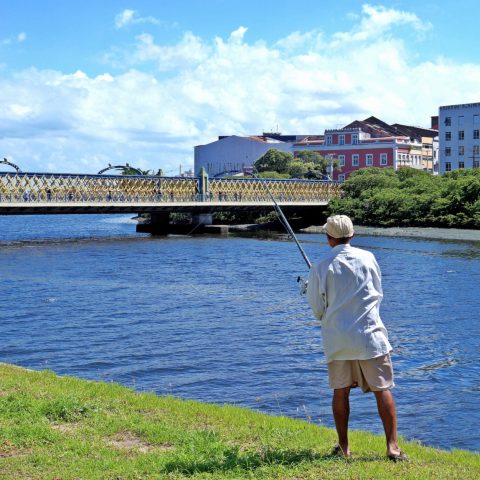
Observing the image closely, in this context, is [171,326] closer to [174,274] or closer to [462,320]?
[462,320]

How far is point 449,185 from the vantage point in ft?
246

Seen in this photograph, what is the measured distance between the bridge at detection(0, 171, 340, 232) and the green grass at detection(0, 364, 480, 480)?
5379cm

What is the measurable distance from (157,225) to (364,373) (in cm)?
7325

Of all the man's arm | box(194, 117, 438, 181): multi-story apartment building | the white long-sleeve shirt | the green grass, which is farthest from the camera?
box(194, 117, 438, 181): multi-story apartment building

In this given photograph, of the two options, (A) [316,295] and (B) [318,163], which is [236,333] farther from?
(B) [318,163]

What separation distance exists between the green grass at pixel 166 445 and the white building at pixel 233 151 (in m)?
109

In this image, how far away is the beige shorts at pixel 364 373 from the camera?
275 inches

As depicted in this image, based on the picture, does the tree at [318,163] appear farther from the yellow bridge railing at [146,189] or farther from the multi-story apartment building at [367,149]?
the yellow bridge railing at [146,189]

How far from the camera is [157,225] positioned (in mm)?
79625

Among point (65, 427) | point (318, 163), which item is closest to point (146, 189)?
point (318, 163)

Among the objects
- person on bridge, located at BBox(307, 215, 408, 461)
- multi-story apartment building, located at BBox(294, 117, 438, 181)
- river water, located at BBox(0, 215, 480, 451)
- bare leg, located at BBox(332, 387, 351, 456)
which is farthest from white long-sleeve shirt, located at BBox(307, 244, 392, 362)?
multi-story apartment building, located at BBox(294, 117, 438, 181)

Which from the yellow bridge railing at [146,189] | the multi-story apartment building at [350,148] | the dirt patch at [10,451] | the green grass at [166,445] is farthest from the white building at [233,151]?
the dirt patch at [10,451]

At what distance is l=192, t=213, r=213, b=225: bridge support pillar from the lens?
82.1 meters

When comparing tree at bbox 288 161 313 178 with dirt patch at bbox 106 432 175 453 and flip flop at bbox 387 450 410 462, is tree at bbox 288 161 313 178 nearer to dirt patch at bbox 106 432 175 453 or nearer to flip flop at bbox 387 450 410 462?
dirt patch at bbox 106 432 175 453
